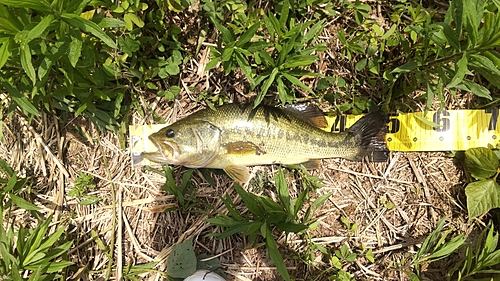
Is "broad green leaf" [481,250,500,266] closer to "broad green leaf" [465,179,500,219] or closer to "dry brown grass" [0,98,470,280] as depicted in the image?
"broad green leaf" [465,179,500,219]

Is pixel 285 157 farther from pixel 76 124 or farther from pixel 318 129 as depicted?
pixel 76 124

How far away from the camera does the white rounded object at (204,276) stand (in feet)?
10.9

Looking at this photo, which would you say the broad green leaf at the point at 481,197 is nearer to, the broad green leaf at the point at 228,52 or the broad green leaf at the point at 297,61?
the broad green leaf at the point at 297,61

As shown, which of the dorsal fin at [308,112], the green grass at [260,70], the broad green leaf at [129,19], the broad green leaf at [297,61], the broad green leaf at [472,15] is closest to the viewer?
the broad green leaf at [472,15]

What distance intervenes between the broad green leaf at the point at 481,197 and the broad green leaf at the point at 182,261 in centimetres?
260

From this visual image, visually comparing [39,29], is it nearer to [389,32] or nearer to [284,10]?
[284,10]

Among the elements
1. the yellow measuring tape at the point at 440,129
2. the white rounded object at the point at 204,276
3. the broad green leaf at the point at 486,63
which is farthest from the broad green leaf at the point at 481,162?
the white rounded object at the point at 204,276

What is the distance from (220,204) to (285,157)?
79 centimetres

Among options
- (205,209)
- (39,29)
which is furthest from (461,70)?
(39,29)

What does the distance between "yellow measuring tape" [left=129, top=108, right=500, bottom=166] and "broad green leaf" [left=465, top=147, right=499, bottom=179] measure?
0.41 feet

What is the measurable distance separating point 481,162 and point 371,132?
102cm

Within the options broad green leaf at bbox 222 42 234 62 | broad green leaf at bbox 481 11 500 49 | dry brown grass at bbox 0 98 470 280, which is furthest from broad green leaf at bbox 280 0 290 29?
broad green leaf at bbox 481 11 500 49

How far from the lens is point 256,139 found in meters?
3.36

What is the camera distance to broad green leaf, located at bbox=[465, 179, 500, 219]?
342 centimetres
